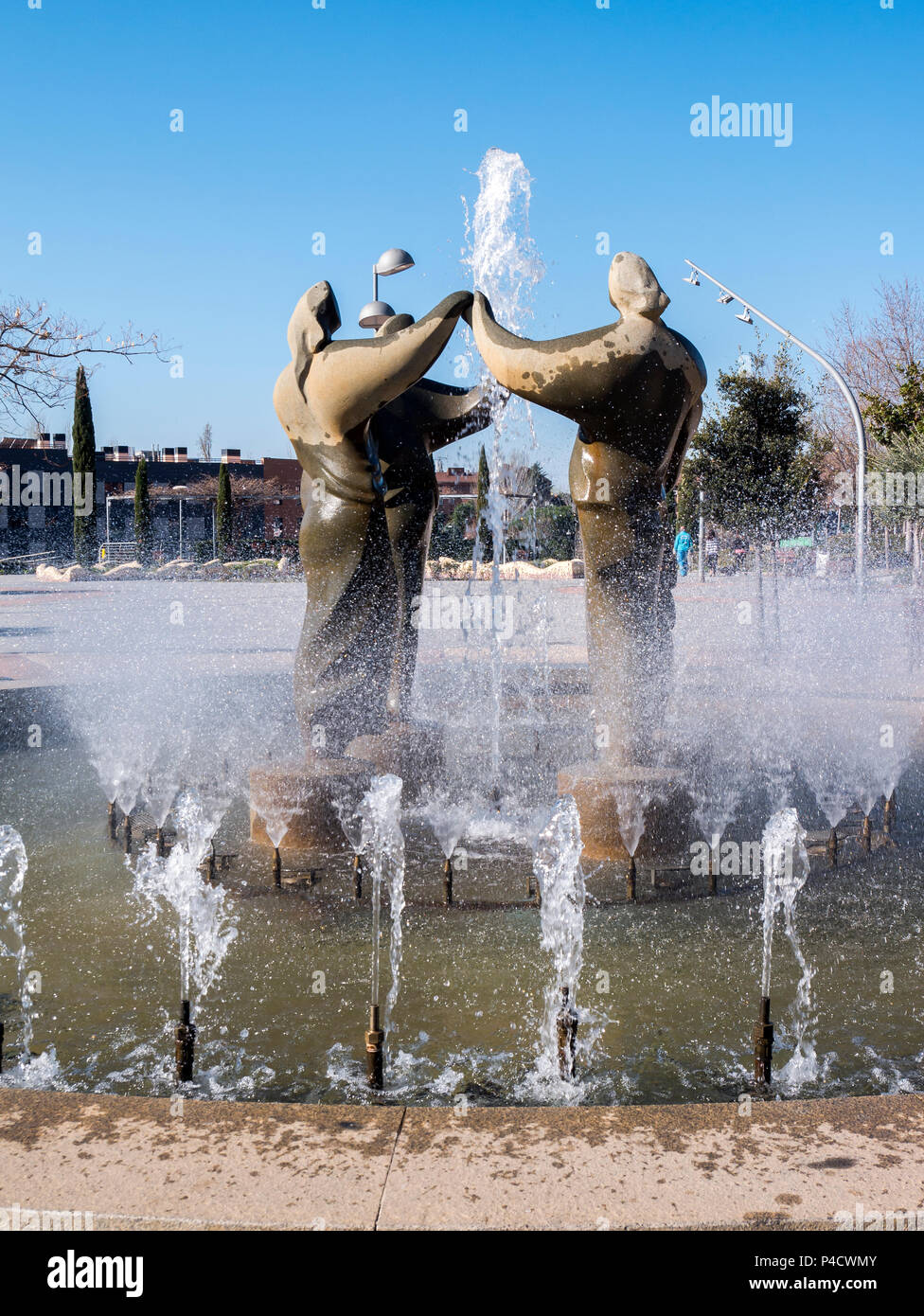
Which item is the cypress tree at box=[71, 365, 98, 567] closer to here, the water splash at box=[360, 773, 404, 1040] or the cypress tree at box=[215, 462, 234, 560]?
the cypress tree at box=[215, 462, 234, 560]

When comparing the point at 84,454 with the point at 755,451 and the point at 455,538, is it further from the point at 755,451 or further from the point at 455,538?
the point at 755,451

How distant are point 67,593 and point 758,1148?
2889cm

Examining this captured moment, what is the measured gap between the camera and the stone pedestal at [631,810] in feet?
19.0

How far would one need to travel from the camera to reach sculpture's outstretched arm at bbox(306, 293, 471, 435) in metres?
5.83

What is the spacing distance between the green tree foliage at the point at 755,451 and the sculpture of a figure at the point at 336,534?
15.4 metres

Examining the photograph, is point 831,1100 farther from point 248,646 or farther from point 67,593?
point 67,593

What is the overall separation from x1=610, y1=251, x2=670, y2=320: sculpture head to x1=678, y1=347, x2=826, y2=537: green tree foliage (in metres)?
15.7

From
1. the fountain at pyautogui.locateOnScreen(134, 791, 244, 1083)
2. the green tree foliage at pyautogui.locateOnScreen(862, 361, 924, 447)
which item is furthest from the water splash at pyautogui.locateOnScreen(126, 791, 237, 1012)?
the green tree foliage at pyautogui.locateOnScreen(862, 361, 924, 447)

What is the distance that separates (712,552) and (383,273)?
30.4 m

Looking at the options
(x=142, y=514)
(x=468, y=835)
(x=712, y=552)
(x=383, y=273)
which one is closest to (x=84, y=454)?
(x=142, y=514)


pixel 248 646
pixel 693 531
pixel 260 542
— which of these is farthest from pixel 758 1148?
pixel 260 542

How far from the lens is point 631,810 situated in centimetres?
579

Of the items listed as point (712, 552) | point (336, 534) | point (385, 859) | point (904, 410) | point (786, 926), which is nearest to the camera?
point (786, 926)

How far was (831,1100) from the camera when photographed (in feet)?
8.99
